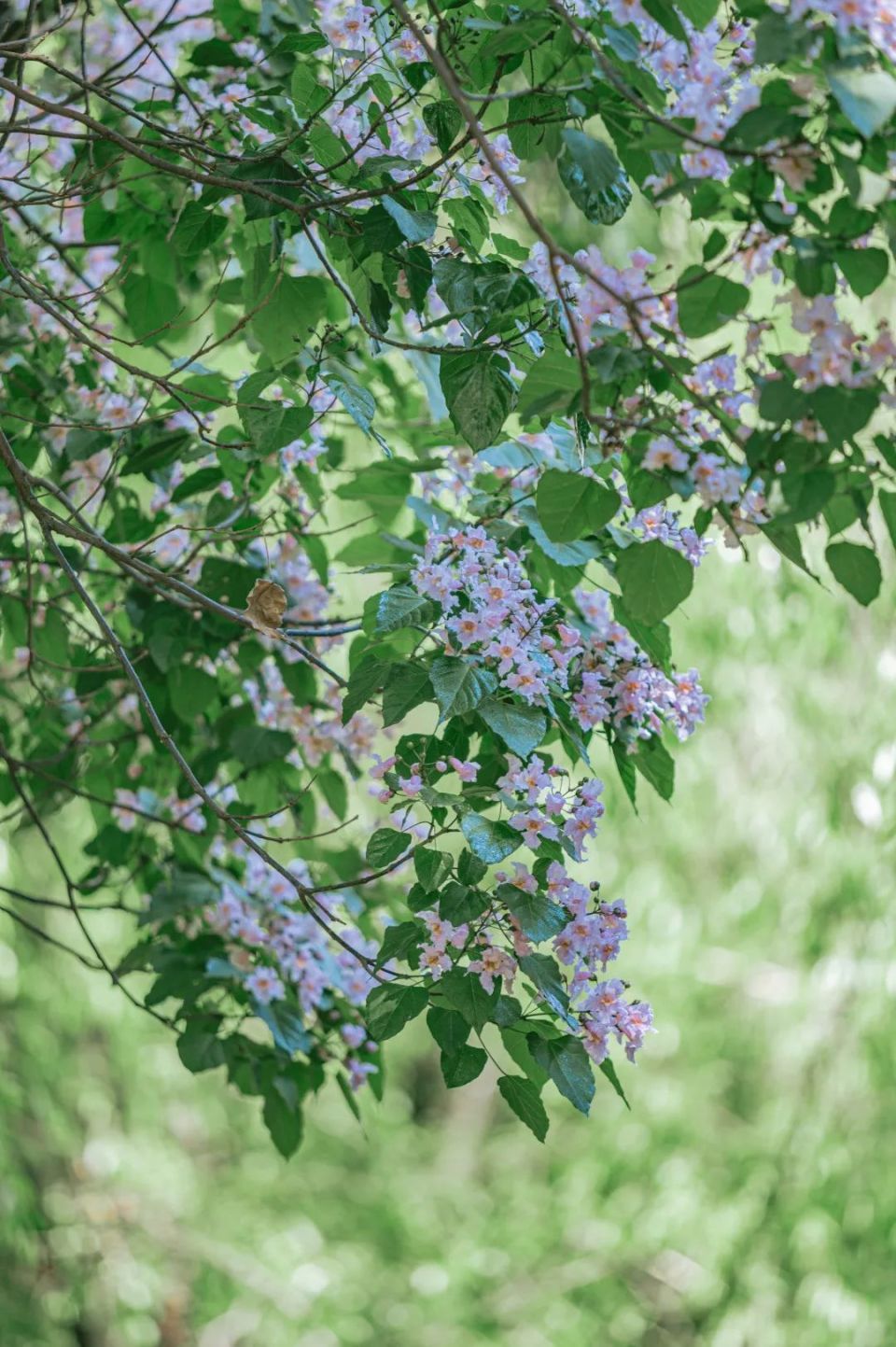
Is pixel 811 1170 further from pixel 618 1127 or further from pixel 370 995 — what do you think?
pixel 370 995

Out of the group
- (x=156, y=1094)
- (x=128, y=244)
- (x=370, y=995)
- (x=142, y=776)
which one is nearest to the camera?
(x=370, y=995)

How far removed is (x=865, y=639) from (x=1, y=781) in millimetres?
2054

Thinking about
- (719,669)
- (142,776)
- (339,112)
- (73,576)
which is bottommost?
(73,576)

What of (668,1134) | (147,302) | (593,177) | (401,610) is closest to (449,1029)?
(401,610)

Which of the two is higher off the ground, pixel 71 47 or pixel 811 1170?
pixel 71 47

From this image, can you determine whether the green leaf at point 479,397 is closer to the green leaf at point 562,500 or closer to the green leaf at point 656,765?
the green leaf at point 562,500

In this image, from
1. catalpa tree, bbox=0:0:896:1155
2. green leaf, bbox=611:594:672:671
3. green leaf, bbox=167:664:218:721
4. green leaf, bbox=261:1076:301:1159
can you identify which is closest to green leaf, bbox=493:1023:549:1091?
catalpa tree, bbox=0:0:896:1155

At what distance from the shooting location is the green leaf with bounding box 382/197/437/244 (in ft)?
2.77

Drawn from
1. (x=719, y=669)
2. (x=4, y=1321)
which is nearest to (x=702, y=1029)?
(x=719, y=669)

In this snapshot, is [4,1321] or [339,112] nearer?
[339,112]

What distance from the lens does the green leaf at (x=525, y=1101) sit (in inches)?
33.3

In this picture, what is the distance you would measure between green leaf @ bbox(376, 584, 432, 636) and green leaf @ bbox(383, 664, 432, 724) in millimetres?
27

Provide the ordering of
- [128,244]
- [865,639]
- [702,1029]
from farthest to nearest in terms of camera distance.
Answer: [702,1029], [865,639], [128,244]

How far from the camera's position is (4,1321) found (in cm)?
316
